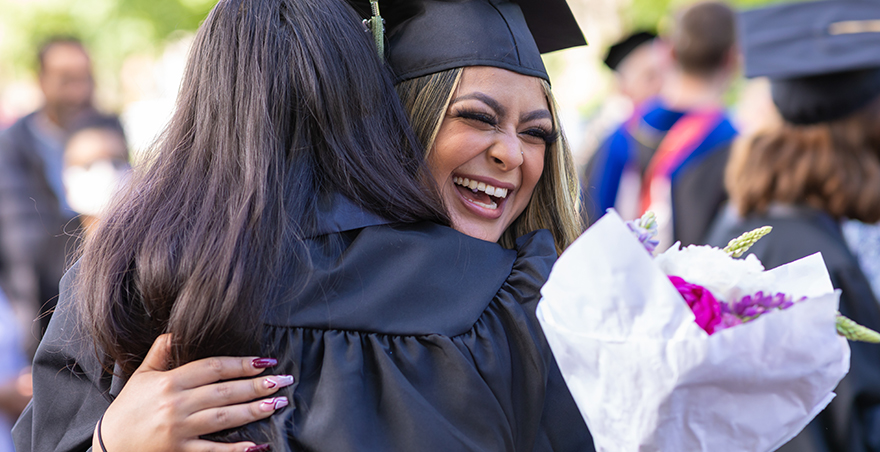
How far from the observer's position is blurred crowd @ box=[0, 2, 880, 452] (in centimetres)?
312

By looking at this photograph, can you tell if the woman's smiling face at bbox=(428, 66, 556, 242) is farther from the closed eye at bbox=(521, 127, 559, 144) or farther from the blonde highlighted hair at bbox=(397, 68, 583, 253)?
the blonde highlighted hair at bbox=(397, 68, 583, 253)

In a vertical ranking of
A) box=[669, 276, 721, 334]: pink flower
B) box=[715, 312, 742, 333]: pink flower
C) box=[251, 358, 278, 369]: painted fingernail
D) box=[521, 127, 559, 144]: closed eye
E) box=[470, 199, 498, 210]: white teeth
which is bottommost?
box=[251, 358, 278, 369]: painted fingernail

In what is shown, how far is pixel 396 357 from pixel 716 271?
0.68 m

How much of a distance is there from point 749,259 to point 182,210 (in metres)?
1.20

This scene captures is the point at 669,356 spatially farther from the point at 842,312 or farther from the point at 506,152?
the point at 842,312

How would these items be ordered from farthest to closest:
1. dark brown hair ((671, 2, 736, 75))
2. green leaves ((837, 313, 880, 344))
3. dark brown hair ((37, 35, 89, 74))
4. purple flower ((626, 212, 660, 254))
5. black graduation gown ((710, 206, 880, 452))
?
dark brown hair ((37, 35, 89, 74)) → dark brown hair ((671, 2, 736, 75)) → black graduation gown ((710, 206, 880, 452)) → purple flower ((626, 212, 660, 254)) → green leaves ((837, 313, 880, 344))

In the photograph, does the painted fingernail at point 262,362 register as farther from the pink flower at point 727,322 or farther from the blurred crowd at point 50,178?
the blurred crowd at point 50,178

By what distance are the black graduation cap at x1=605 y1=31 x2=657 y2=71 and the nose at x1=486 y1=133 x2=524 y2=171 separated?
4923 millimetres

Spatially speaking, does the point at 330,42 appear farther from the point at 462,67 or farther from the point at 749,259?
the point at 749,259

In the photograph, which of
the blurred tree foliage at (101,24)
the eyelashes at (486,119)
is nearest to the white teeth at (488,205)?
the eyelashes at (486,119)

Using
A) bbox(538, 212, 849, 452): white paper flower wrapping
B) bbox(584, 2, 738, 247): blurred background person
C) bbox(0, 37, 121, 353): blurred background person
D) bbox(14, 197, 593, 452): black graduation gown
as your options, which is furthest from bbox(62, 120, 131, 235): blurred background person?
bbox(538, 212, 849, 452): white paper flower wrapping

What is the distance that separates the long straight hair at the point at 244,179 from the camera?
158cm

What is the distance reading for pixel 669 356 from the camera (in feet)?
4.19

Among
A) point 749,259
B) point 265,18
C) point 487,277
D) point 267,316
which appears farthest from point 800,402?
point 265,18
